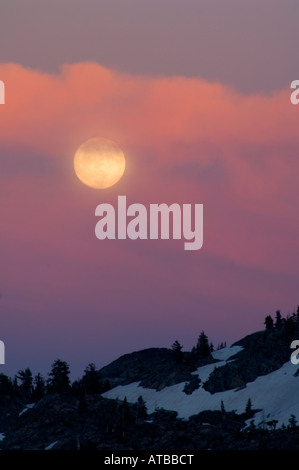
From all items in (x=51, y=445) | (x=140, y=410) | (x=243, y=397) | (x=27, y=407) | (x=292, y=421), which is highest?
(x=243, y=397)

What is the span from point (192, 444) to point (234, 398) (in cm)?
2177

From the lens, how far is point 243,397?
6398 inches

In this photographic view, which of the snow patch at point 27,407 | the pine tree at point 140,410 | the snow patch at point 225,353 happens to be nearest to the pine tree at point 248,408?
the pine tree at point 140,410

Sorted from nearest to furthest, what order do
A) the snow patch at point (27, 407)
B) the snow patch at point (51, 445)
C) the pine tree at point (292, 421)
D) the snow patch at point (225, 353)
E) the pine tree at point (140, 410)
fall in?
the pine tree at point (292, 421) → the snow patch at point (51, 445) → the pine tree at point (140, 410) → the snow patch at point (27, 407) → the snow patch at point (225, 353)

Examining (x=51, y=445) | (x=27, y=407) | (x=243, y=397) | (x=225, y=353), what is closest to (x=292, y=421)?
(x=243, y=397)

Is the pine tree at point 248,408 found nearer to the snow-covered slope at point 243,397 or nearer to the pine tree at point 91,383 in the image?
the snow-covered slope at point 243,397

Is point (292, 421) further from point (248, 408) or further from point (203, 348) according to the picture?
point (203, 348)

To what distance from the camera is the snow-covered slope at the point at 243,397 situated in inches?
5940

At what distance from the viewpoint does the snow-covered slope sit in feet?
495

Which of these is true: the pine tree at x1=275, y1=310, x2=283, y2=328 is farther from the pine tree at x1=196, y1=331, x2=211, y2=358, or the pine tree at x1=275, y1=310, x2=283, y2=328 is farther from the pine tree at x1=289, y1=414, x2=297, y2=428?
the pine tree at x1=289, y1=414, x2=297, y2=428

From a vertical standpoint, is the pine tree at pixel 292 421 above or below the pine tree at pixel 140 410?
below

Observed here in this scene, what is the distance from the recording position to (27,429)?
539 ft
